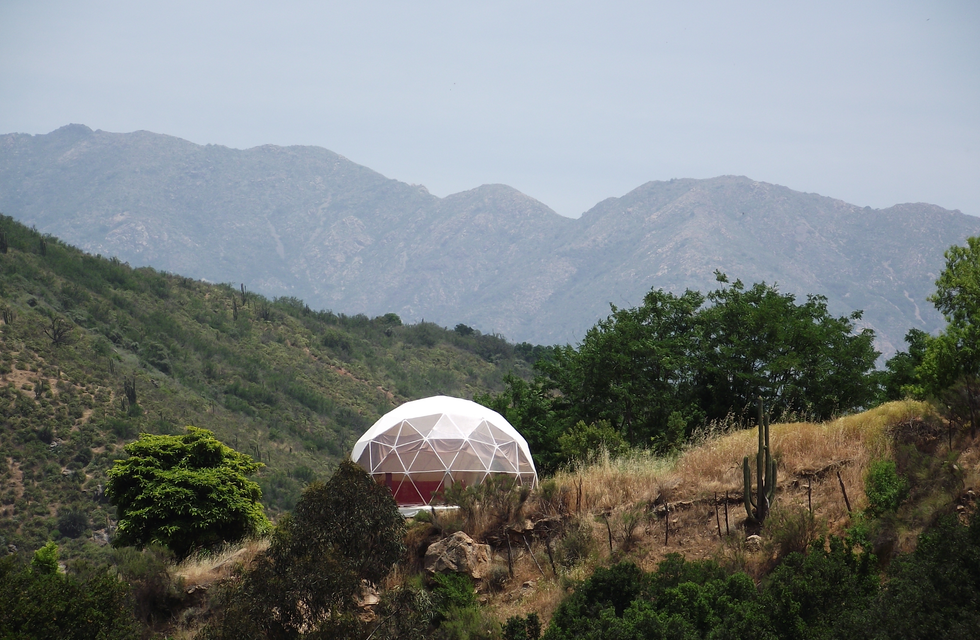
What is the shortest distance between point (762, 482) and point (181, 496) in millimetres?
12938

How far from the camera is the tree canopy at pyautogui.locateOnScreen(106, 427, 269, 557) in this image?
2083 cm

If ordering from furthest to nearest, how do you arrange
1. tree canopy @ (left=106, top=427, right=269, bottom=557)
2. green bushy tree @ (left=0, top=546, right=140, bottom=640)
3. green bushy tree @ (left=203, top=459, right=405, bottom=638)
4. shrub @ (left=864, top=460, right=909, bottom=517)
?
tree canopy @ (left=106, top=427, right=269, bottom=557), shrub @ (left=864, top=460, right=909, bottom=517), green bushy tree @ (left=0, top=546, right=140, bottom=640), green bushy tree @ (left=203, top=459, right=405, bottom=638)

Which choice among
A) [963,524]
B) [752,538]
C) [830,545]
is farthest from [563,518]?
[963,524]

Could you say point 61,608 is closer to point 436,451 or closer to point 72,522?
point 436,451

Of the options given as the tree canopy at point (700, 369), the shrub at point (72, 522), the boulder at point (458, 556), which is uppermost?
the tree canopy at point (700, 369)

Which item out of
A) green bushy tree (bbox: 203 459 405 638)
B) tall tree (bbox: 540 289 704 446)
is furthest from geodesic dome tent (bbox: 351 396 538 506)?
green bushy tree (bbox: 203 459 405 638)

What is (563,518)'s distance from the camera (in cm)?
1770

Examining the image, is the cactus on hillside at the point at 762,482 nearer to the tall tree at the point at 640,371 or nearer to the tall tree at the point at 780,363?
the tall tree at the point at 780,363

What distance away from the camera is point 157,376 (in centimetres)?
6294

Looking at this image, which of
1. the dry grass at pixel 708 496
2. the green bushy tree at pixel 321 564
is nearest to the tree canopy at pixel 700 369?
the dry grass at pixel 708 496

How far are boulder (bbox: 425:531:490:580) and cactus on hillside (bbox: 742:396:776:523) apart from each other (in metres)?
4.99

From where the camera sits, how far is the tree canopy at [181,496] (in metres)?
20.8

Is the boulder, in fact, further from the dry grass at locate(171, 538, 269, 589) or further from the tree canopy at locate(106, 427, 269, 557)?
the tree canopy at locate(106, 427, 269, 557)

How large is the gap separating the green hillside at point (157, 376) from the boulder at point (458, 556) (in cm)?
3078
